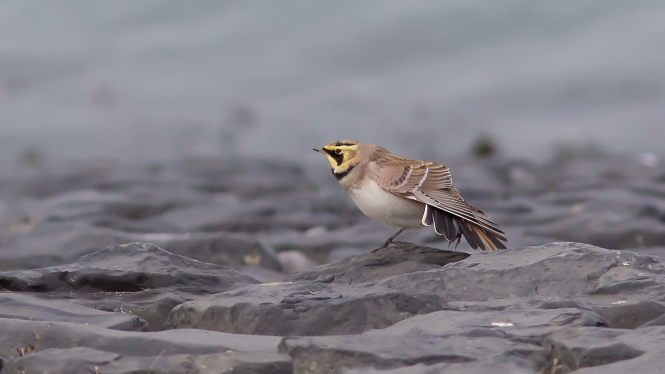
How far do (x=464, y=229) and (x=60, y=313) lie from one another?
2968mm

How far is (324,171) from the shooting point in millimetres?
17391

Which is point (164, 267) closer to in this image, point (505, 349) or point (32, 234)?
point (505, 349)

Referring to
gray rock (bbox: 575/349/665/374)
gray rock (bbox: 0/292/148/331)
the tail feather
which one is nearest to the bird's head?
the tail feather

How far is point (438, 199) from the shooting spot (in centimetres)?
735

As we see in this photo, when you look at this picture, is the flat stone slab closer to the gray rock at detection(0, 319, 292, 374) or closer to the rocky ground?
the rocky ground

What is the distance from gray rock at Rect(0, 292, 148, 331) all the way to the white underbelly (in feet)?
8.42

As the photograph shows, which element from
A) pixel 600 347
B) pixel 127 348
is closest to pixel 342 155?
pixel 127 348

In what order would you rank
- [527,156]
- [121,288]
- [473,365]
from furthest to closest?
1. [527,156]
2. [121,288]
3. [473,365]

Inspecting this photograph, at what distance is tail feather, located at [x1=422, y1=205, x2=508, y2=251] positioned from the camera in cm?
707

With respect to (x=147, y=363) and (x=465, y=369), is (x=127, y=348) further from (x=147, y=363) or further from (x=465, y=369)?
(x=465, y=369)

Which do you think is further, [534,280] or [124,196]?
[124,196]

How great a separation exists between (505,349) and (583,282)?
1.29m

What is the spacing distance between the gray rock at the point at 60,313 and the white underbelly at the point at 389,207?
2566mm

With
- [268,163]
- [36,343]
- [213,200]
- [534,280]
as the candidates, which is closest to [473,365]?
[534,280]
